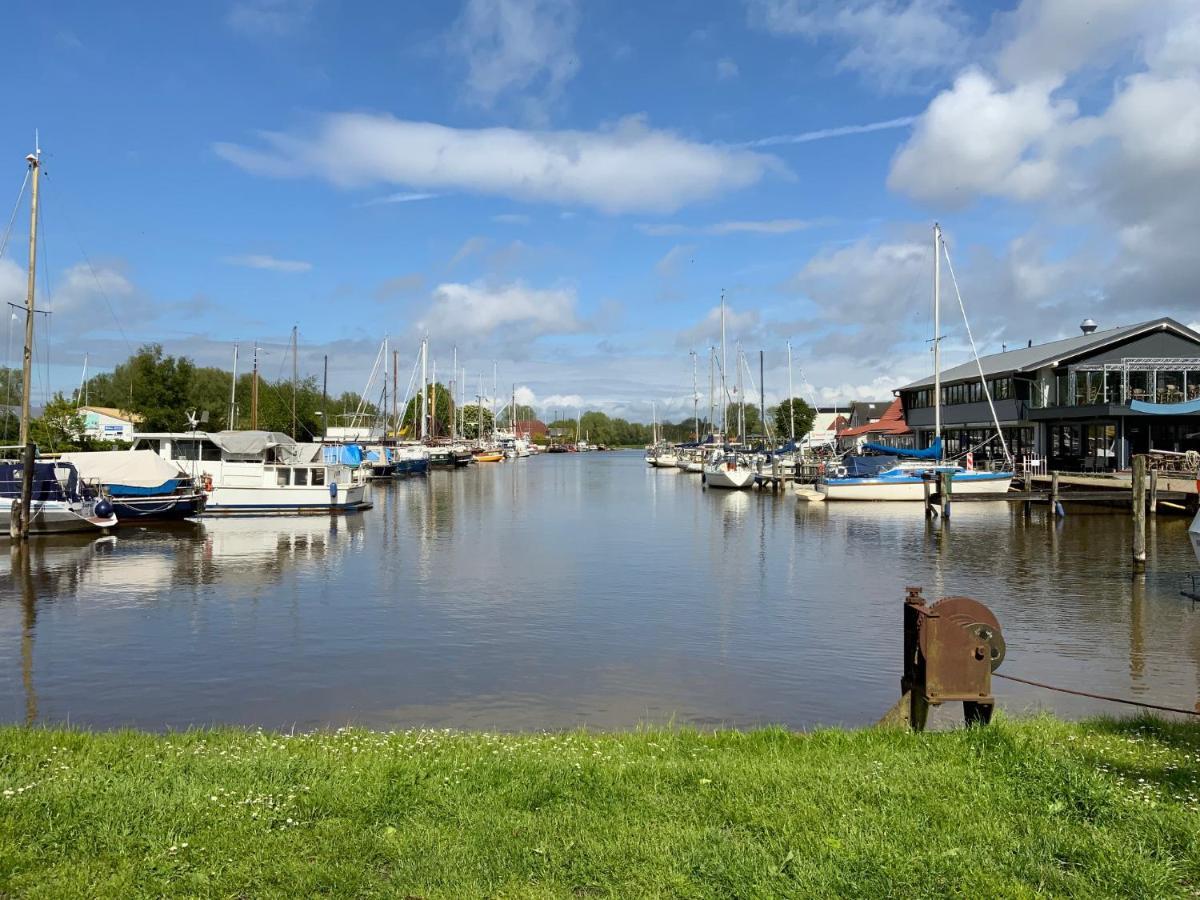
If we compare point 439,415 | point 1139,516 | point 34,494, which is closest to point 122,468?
point 34,494

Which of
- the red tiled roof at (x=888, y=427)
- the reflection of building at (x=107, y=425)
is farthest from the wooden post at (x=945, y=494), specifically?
the reflection of building at (x=107, y=425)

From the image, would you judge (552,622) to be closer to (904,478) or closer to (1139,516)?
(1139,516)

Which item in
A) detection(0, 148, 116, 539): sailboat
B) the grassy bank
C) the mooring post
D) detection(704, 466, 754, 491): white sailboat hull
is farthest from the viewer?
detection(704, 466, 754, 491): white sailboat hull

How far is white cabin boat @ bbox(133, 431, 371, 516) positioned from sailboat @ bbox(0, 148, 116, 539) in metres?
8.03

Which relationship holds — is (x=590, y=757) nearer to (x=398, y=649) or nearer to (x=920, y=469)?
(x=398, y=649)

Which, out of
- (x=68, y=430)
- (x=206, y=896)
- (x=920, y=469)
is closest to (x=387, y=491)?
(x=68, y=430)

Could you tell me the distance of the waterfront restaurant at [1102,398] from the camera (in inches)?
2143

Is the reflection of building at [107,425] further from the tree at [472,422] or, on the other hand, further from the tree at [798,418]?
the tree at [798,418]

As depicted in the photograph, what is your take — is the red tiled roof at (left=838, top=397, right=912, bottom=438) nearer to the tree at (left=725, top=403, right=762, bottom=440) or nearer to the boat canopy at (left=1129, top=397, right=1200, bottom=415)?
the tree at (left=725, top=403, right=762, bottom=440)

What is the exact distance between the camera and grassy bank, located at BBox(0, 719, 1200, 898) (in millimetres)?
5785

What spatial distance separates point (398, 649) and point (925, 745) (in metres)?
11.8

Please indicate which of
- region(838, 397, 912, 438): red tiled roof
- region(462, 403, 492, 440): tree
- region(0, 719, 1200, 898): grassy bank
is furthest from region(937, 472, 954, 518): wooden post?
region(462, 403, 492, 440): tree

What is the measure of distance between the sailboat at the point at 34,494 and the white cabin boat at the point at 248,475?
8.03m

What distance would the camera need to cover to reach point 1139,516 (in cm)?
2886
